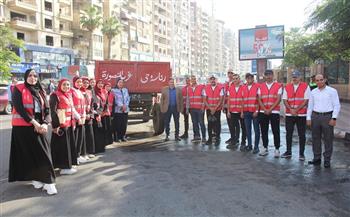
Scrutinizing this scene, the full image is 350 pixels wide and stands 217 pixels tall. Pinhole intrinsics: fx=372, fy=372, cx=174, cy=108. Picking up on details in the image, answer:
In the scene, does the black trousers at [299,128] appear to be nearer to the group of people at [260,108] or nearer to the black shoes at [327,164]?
the group of people at [260,108]

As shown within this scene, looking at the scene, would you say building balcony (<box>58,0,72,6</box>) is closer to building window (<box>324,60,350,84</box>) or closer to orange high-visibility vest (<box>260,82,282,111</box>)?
building window (<box>324,60,350,84</box>)

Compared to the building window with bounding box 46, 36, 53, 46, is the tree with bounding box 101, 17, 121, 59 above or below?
above

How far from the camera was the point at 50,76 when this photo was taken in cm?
4566

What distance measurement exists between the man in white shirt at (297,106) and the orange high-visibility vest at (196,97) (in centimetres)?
278

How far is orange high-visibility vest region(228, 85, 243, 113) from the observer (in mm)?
9227

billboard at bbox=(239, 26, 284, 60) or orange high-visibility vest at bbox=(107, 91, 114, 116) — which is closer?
orange high-visibility vest at bbox=(107, 91, 114, 116)

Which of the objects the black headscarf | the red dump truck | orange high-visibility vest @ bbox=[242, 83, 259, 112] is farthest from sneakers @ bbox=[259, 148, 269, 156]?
the red dump truck

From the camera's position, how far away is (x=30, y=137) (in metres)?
5.53

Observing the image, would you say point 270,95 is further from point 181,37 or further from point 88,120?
point 181,37

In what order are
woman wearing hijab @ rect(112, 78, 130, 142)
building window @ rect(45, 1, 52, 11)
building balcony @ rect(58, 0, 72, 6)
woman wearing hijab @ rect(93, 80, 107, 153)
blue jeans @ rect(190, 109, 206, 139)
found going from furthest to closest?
building balcony @ rect(58, 0, 72, 6) < building window @ rect(45, 1, 52, 11) < blue jeans @ rect(190, 109, 206, 139) < woman wearing hijab @ rect(112, 78, 130, 142) < woman wearing hijab @ rect(93, 80, 107, 153)

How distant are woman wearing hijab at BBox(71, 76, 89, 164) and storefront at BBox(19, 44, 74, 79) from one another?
37536mm

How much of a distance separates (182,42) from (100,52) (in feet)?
206

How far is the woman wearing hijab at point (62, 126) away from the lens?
6371mm

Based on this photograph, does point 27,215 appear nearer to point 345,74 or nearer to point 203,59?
point 345,74
